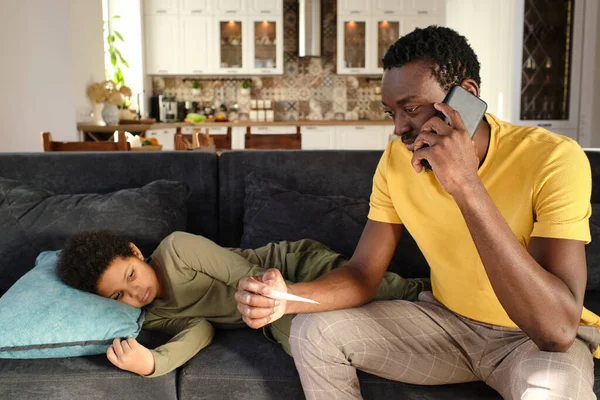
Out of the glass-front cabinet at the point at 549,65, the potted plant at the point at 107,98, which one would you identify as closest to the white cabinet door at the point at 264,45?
the potted plant at the point at 107,98

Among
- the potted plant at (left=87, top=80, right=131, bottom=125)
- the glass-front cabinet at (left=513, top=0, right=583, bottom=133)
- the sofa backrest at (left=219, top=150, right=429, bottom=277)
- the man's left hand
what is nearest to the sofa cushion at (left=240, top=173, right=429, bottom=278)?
the sofa backrest at (left=219, top=150, right=429, bottom=277)

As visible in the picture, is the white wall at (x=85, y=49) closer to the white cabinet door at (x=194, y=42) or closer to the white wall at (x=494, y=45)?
the white cabinet door at (x=194, y=42)

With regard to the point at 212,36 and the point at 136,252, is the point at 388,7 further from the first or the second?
the point at 136,252

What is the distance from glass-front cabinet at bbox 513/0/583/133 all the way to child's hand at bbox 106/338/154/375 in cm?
513

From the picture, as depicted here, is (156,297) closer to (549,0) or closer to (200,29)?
(549,0)

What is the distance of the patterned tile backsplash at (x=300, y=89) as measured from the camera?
8094 millimetres

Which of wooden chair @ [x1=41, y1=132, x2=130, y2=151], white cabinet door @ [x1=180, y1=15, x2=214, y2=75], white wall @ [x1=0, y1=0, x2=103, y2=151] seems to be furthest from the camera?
white cabinet door @ [x1=180, y1=15, x2=214, y2=75]

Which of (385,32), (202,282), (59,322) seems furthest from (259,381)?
(385,32)

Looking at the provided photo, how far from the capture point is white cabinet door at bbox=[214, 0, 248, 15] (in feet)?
25.2

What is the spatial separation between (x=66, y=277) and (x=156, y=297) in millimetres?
253

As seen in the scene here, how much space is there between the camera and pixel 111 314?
58.8 inches

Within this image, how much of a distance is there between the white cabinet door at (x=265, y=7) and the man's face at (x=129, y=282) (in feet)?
21.5

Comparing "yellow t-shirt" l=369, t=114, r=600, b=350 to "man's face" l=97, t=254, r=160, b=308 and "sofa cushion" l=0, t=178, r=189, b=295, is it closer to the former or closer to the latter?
"man's face" l=97, t=254, r=160, b=308

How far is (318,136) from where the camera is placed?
7.72m
